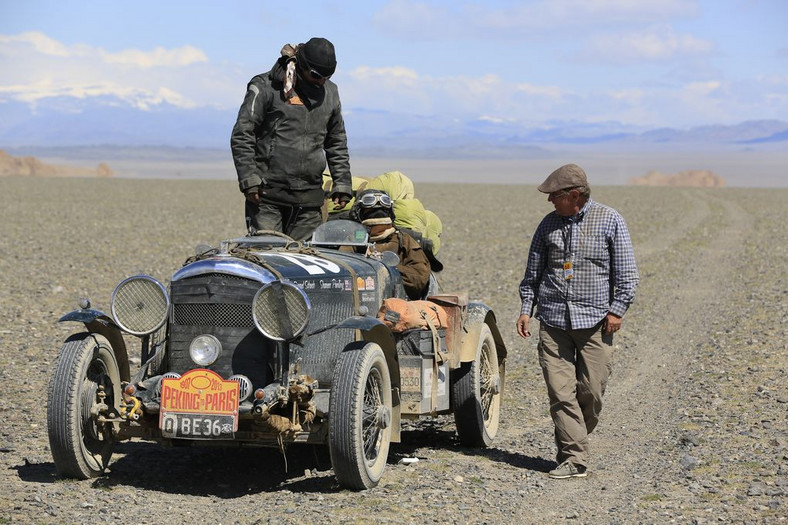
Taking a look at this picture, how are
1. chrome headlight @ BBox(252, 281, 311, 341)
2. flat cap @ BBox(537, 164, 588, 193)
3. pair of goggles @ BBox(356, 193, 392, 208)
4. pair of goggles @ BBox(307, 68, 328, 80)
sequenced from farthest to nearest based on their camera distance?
pair of goggles @ BBox(356, 193, 392, 208), pair of goggles @ BBox(307, 68, 328, 80), flat cap @ BBox(537, 164, 588, 193), chrome headlight @ BBox(252, 281, 311, 341)

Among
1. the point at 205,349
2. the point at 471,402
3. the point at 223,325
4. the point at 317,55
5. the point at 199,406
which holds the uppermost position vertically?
the point at 317,55

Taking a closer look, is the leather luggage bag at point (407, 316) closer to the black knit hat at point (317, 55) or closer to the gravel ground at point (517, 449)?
the gravel ground at point (517, 449)

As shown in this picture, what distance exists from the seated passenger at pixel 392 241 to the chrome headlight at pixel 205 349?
1.92 m

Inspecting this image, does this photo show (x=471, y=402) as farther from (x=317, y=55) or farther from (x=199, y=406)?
(x=317, y=55)

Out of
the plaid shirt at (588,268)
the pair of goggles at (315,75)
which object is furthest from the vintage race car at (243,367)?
the pair of goggles at (315,75)

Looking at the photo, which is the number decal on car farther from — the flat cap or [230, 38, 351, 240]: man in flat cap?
the flat cap

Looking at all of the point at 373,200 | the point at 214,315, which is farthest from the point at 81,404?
the point at 373,200

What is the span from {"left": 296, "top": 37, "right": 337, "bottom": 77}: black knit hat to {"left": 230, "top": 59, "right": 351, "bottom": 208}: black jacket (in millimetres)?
216

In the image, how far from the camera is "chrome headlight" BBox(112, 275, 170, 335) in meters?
6.72

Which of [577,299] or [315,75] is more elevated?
[315,75]

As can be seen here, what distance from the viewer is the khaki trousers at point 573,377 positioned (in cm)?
741

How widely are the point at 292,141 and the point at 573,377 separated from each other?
107 inches

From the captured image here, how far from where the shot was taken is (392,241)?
8477mm

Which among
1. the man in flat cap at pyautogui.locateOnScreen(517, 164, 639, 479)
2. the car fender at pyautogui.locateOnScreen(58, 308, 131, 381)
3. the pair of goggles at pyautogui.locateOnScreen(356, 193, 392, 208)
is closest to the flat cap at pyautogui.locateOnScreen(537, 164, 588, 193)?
the man in flat cap at pyautogui.locateOnScreen(517, 164, 639, 479)
